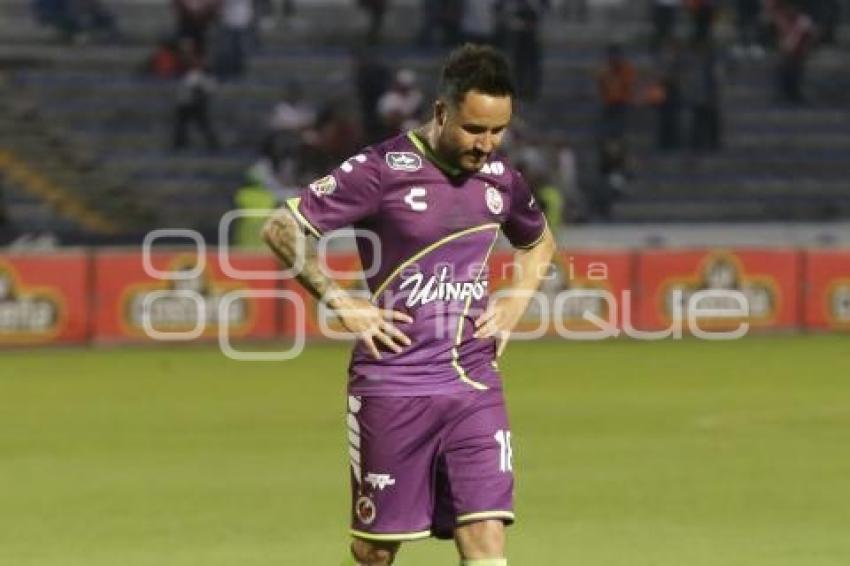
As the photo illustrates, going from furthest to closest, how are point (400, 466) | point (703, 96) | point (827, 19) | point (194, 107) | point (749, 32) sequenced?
point (827, 19) < point (749, 32) < point (703, 96) < point (194, 107) < point (400, 466)

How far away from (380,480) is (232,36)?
2671cm

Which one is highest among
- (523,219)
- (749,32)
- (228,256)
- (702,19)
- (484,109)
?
(484,109)

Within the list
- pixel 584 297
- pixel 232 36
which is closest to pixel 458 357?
pixel 584 297

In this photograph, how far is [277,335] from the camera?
1040 inches

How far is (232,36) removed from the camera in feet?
114

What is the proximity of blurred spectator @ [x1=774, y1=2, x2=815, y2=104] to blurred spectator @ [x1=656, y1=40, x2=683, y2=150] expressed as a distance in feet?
7.34

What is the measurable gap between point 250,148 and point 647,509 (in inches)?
822

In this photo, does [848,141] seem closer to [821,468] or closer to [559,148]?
[559,148]

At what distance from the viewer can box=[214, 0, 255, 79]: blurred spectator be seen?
34.5 meters

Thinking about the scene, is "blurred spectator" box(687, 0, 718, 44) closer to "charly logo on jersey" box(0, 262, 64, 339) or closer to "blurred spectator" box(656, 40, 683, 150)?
"blurred spectator" box(656, 40, 683, 150)

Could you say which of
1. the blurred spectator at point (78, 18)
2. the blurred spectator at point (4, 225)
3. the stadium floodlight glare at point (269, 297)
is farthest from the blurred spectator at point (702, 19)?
the stadium floodlight glare at point (269, 297)

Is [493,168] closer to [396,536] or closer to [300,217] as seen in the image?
[300,217]

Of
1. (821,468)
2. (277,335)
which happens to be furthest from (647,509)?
(277,335)

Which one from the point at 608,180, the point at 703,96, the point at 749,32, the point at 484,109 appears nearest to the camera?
the point at 484,109
